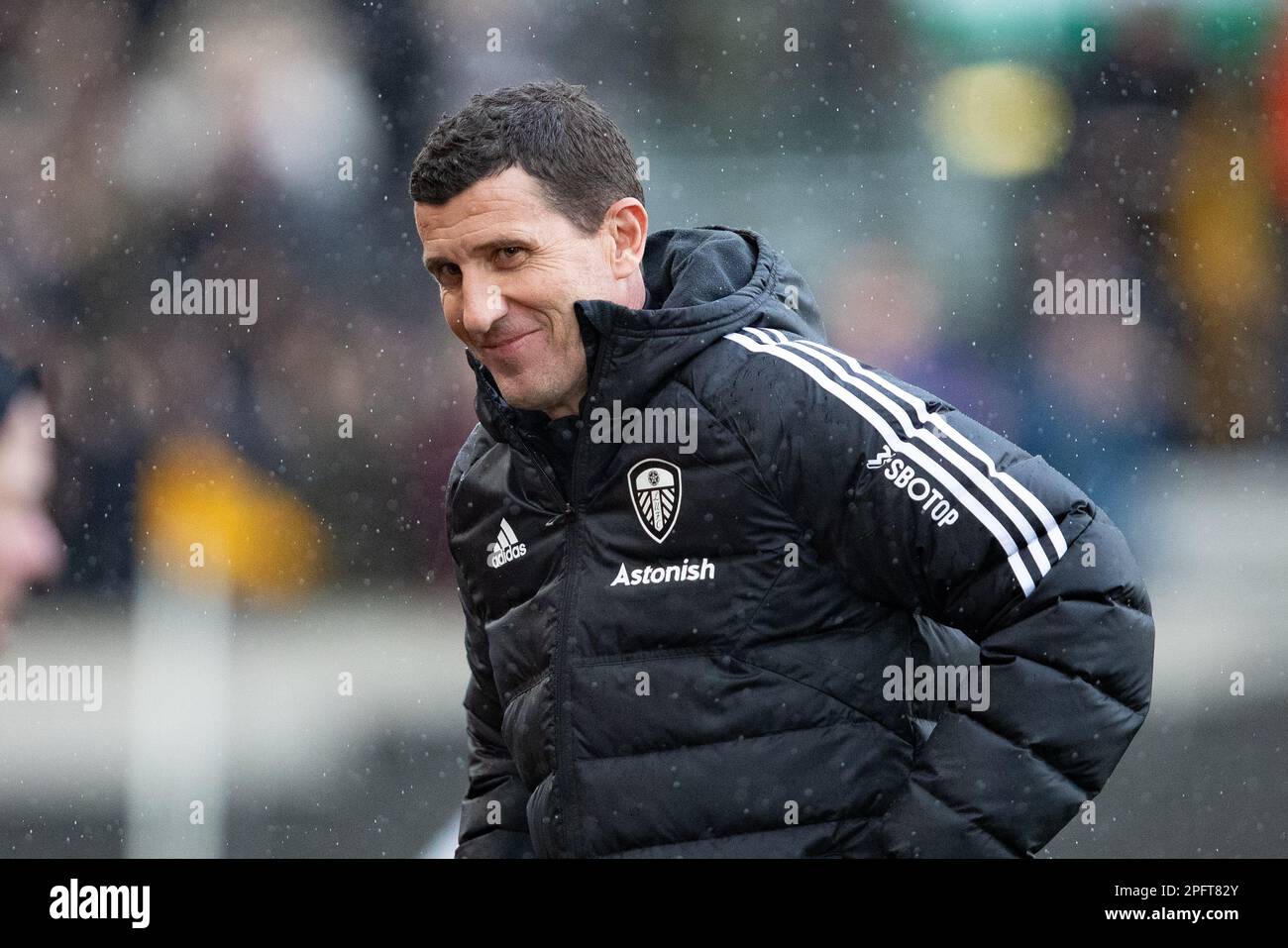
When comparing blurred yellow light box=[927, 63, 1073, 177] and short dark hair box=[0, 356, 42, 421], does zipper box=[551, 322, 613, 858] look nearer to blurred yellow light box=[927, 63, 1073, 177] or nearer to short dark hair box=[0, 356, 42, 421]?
blurred yellow light box=[927, 63, 1073, 177]

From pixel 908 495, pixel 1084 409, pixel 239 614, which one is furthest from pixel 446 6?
pixel 908 495

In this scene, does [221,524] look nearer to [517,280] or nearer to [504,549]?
[504,549]

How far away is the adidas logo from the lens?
197 cm

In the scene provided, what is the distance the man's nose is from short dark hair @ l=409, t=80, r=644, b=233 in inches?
4.9

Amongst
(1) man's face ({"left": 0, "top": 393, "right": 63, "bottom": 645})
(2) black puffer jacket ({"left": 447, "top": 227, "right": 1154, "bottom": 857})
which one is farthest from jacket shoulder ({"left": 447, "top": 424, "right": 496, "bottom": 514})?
(1) man's face ({"left": 0, "top": 393, "right": 63, "bottom": 645})

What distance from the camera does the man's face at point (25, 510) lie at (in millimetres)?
3793

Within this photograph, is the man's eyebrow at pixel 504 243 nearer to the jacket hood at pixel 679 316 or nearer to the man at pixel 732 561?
the man at pixel 732 561

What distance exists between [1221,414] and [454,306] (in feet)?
8.78

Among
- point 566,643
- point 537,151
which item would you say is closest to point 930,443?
point 566,643

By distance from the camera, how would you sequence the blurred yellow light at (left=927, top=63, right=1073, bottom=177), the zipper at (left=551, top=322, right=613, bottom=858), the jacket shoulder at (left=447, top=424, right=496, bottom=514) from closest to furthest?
the zipper at (left=551, top=322, right=613, bottom=858), the jacket shoulder at (left=447, top=424, right=496, bottom=514), the blurred yellow light at (left=927, top=63, right=1073, bottom=177)

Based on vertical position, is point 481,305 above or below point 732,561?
above

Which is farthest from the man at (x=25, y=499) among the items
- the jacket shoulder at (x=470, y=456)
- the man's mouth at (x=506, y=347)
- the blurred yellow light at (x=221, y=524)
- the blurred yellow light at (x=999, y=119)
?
the blurred yellow light at (x=999, y=119)

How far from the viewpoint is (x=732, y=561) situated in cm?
179

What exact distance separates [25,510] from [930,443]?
2.95 meters
